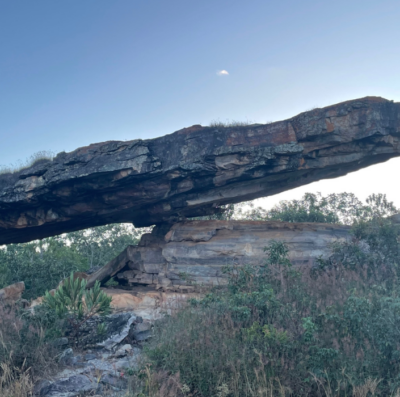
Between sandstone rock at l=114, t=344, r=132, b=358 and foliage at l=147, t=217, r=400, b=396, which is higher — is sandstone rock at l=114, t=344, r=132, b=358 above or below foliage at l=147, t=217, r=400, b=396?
below

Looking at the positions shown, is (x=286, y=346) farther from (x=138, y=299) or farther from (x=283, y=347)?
(x=138, y=299)

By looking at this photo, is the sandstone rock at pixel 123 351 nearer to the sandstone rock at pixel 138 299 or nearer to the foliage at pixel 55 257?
the sandstone rock at pixel 138 299

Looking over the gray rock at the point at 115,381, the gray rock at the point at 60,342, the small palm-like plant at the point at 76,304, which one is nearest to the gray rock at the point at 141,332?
A: the small palm-like plant at the point at 76,304

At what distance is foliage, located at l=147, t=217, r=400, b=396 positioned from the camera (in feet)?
15.5

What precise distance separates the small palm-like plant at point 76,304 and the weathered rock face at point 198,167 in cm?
452

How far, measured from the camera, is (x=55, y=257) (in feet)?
74.4

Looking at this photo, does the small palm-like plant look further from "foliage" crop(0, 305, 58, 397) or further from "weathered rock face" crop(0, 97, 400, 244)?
"weathered rock face" crop(0, 97, 400, 244)

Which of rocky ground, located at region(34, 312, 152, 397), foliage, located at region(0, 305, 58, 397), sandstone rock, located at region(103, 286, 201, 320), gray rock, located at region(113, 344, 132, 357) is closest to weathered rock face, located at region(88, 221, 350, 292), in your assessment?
sandstone rock, located at region(103, 286, 201, 320)

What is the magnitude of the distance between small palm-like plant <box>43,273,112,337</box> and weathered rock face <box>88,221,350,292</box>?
4.02 metres

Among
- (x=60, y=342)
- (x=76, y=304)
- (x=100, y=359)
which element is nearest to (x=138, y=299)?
(x=76, y=304)

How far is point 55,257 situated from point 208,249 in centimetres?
1319

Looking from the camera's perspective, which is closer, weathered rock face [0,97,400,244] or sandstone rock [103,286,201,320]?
weathered rock face [0,97,400,244]

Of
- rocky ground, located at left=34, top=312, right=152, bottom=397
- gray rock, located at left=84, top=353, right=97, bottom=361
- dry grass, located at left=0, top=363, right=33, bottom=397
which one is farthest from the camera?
gray rock, located at left=84, top=353, right=97, bottom=361

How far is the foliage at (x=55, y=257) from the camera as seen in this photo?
19.2m
